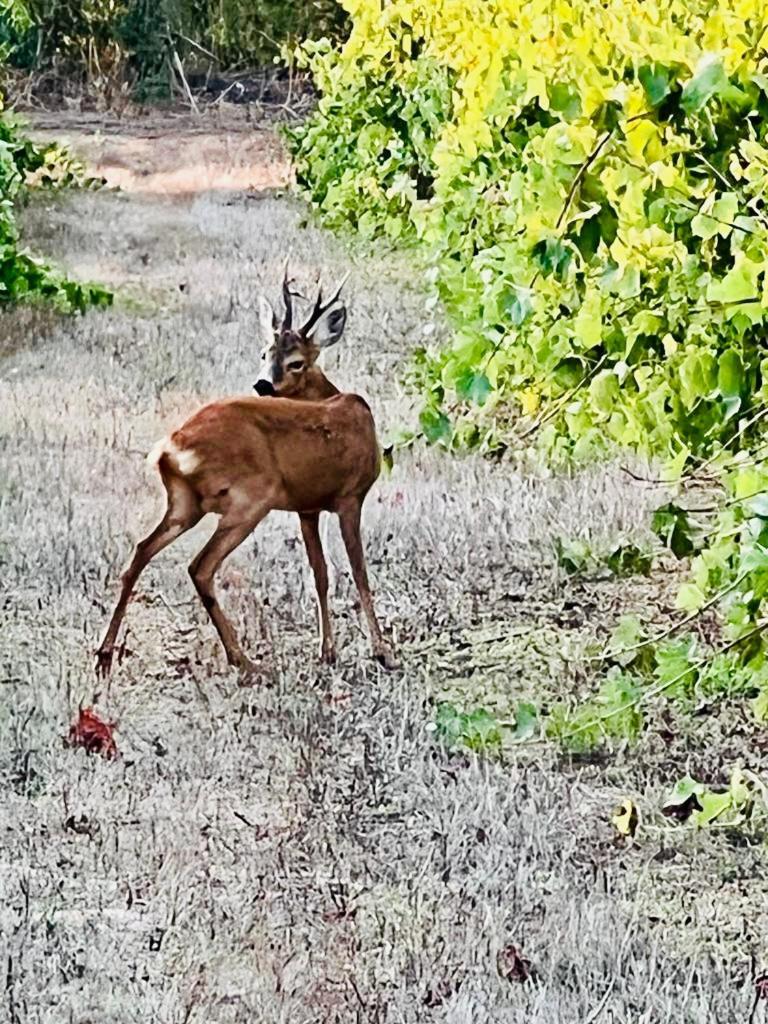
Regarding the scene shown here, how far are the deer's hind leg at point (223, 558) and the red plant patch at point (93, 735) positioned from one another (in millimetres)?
596

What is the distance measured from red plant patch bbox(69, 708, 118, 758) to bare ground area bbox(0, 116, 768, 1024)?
0.05m

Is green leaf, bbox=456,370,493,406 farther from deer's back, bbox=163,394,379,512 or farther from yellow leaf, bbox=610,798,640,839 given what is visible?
deer's back, bbox=163,394,379,512

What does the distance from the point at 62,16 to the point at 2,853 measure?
32.2m

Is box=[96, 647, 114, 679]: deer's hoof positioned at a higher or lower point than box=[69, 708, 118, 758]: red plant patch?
lower

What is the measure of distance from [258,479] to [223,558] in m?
0.27

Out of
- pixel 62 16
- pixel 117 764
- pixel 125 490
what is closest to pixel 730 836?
pixel 117 764

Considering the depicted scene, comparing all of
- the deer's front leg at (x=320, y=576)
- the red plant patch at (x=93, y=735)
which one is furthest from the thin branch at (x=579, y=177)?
the deer's front leg at (x=320, y=576)

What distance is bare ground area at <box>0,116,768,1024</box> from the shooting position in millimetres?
4207

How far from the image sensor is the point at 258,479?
6184mm

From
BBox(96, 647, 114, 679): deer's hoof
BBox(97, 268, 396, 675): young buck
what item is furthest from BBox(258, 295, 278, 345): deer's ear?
BBox(96, 647, 114, 679): deer's hoof

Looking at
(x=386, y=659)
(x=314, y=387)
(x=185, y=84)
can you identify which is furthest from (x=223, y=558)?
(x=185, y=84)

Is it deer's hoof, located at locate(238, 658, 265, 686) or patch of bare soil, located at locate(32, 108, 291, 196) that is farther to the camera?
patch of bare soil, located at locate(32, 108, 291, 196)

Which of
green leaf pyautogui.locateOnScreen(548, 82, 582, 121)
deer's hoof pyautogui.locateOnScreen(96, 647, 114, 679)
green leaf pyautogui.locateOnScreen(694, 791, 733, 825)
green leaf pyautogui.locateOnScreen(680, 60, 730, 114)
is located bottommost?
deer's hoof pyautogui.locateOnScreen(96, 647, 114, 679)

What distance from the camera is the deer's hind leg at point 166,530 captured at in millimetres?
6168
